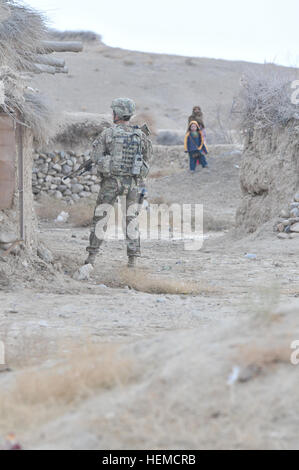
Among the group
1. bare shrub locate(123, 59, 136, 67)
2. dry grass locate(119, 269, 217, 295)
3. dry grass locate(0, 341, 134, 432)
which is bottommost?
dry grass locate(119, 269, 217, 295)

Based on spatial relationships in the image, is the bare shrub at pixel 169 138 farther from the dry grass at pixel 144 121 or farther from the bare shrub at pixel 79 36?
the bare shrub at pixel 79 36

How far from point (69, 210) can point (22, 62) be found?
6893 millimetres

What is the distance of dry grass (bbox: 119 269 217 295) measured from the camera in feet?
22.1

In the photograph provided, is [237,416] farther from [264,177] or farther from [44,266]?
[264,177]

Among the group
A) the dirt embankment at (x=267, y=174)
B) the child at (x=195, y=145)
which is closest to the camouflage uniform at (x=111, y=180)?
the dirt embankment at (x=267, y=174)

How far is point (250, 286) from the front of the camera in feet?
22.9

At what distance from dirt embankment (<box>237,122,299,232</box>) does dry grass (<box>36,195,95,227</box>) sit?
3003 millimetres

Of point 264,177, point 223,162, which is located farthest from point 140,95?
point 264,177

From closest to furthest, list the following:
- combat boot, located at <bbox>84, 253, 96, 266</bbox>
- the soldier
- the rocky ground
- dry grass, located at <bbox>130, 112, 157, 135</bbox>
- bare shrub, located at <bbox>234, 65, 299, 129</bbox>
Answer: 1. the rocky ground
2. the soldier
3. combat boot, located at <bbox>84, 253, 96, 266</bbox>
4. bare shrub, located at <bbox>234, 65, 299, 129</bbox>
5. dry grass, located at <bbox>130, 112, 157, 135</bbox>

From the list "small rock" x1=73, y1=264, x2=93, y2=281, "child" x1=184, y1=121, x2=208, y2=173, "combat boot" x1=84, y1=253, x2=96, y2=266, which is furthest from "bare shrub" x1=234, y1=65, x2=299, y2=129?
"child" x1=184, y1=121, x2=208, y2=173

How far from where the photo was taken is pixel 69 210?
533 inches

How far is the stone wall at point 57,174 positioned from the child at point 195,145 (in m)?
4.09

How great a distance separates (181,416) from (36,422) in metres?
0.62

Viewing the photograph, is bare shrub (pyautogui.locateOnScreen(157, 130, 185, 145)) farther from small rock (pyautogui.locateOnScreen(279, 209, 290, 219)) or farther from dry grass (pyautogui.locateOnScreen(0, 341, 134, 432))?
dry grass (pyautogui.locateOnScreen(0, 341, 134, 432))
